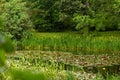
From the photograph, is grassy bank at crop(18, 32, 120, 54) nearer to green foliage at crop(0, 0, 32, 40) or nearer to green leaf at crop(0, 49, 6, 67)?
green foliage at crop(0, 0, 32, 40)

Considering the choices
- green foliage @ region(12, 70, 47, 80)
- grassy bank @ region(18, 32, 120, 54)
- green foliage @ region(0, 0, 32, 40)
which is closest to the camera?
green foliage @ region(12, 70, 47, 80)

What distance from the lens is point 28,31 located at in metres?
19.0

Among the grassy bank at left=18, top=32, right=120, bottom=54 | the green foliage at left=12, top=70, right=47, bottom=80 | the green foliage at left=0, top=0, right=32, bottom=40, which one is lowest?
the grassy bank at left=18, top=32, right=120, bottom=54

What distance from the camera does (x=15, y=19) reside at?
1788cm

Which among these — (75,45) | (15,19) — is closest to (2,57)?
(75,45)

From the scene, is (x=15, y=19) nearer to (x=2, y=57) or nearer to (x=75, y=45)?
(x=75, y=45)

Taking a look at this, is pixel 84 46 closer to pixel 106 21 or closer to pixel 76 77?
pixel 106 21

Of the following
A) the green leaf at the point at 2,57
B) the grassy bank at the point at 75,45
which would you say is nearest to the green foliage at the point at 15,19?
the grassy bank at the point at 75,45

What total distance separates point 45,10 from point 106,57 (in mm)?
11524

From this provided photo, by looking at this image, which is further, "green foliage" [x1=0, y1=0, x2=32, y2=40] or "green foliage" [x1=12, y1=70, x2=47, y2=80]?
"green foliage" [x1=0, y1=0, x2=32, y2=40]

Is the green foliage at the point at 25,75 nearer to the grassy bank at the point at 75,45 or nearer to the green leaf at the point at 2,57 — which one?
the green leaf at the point at 2,57

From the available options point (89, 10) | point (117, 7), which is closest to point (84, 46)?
point (117, 7)

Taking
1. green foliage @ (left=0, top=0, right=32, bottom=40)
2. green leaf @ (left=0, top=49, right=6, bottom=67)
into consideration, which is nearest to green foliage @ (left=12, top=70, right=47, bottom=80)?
green leaf @ (left=0, top=49, right=6, bottom=67)

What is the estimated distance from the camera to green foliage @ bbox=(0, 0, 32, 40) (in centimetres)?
1762
